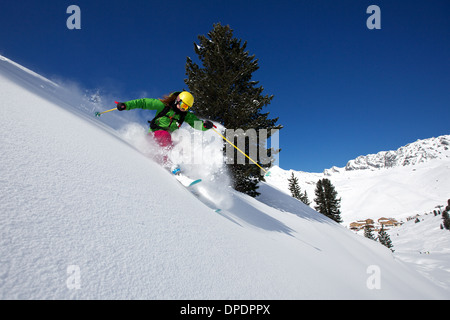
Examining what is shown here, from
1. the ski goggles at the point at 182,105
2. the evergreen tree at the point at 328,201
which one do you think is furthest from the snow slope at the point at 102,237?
the evergreen tree at the point at 328,201

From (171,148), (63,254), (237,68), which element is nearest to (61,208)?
(63,254)

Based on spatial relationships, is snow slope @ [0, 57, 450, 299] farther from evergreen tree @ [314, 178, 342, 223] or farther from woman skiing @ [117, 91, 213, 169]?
evergreen tree @ [314, 178, 342, 223]

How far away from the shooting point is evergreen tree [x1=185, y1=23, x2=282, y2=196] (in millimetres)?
9617

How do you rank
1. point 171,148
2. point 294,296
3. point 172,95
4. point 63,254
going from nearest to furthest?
point 63,254, point 294,296, point 171,148, point 172,95

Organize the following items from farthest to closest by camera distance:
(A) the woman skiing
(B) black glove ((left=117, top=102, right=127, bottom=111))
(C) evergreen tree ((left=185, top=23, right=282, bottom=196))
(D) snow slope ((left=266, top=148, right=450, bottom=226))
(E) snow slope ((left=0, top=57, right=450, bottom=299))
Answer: (D) snow slope ((left=266, top=148, right=450, bottom=226)), (C) evergreen tree ((left=185, top=23, right=282, bottom=196)), (A) the woman skiing, (B) black glove ((left=117, top=102, right=127, bottom=111)), (E) snow slope ((left=0, top=57, right=450, bottom=299))

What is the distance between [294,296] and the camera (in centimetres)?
174


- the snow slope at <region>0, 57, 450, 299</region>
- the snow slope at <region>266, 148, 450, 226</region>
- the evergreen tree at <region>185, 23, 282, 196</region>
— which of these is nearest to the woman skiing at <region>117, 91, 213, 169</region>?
the snow slope at <region>0, 57, 450, 299</region>

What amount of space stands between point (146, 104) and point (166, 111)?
1.70 ft

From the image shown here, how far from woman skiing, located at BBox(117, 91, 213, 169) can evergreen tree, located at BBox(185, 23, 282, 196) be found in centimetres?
471

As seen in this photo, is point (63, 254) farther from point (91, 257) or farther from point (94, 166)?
point (94, 166)

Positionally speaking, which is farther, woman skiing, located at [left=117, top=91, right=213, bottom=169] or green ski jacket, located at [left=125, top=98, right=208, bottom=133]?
green ski jacket, located at [left=125, top=98, right=208, bottom=133]

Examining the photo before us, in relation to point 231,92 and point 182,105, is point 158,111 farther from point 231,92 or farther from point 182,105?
point 231,92

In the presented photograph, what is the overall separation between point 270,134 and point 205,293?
9.59 meters

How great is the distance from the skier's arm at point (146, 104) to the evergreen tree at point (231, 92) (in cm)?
489
